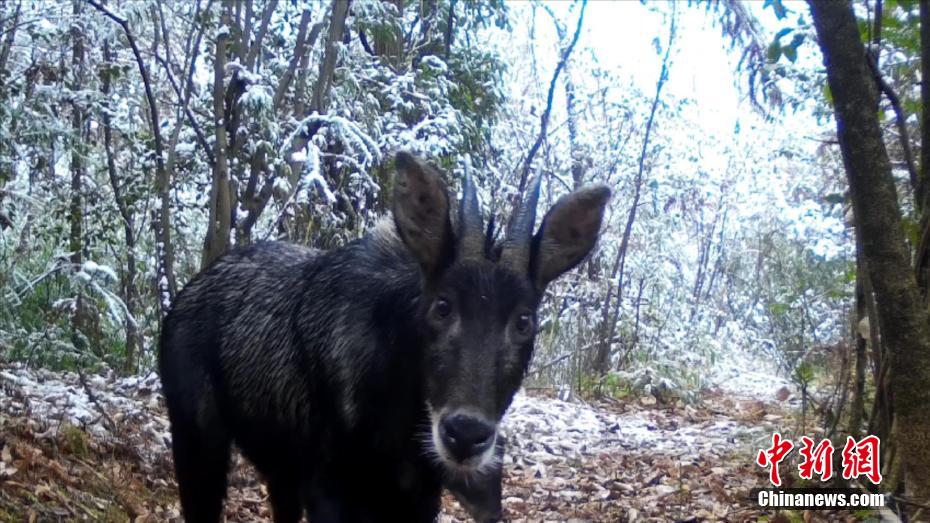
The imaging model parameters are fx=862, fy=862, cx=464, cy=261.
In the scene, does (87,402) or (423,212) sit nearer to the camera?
(423,212)

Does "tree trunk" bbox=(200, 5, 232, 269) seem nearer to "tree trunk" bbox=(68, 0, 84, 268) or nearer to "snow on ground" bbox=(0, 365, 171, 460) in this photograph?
"snow on ground" bbox=(0, 365, 171, 460)

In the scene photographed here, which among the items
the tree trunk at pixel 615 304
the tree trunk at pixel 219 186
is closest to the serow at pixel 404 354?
the tree trunk at pixel 219 186

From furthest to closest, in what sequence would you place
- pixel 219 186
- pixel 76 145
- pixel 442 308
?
pixel 76 145, pixel 219 186, pixel 442 308

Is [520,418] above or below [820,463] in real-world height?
above

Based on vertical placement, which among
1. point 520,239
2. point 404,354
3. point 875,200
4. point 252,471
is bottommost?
point 252,471

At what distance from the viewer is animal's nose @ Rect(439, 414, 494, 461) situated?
3123 millimetres

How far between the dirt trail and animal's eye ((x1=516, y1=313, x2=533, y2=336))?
95.8 inches

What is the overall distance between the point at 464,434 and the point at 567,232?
1.10m

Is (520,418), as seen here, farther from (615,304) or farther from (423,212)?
(423,212)

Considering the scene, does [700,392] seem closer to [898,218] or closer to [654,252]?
[654,252]

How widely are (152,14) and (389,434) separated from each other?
6.19 metres

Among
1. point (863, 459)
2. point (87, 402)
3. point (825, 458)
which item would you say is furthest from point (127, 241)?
point (863, 459)

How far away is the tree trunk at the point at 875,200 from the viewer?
355 cm

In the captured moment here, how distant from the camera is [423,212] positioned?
11.9ft
